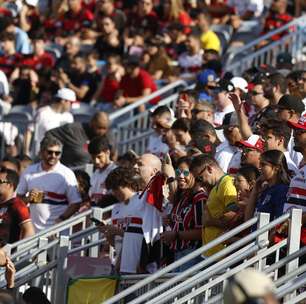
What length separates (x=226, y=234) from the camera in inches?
377

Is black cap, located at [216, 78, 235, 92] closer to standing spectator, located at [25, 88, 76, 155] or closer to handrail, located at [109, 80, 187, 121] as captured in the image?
standing spectator, located at [25, 88, 76, 155]

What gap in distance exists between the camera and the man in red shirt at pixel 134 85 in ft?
62.2

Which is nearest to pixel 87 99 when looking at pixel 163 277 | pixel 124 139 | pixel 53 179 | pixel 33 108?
pixel 33 108

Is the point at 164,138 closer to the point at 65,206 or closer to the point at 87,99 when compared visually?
the point at 65,206

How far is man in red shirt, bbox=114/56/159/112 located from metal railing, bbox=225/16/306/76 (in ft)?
3.86

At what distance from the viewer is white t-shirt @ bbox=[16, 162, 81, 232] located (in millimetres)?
14039

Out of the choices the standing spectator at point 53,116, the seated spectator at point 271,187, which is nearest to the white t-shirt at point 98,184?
the standing spectator at point 53,116

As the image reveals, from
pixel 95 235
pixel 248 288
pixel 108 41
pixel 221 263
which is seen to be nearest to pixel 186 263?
pixel 221 263

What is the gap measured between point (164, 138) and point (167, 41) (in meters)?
7.46

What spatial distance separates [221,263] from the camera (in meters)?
9.58

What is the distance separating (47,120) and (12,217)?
4453mm

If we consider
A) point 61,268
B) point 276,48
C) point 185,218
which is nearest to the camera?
point 185,218

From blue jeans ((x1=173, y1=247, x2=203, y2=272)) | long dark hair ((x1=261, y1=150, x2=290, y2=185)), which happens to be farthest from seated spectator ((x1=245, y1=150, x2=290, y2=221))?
blue jeans ((x1=173, y1=247, x2=203, y2=272))

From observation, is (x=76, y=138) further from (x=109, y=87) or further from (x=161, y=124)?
(x=109, y=87)
